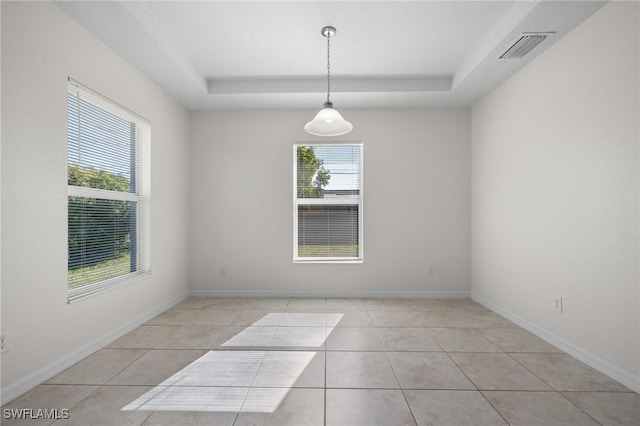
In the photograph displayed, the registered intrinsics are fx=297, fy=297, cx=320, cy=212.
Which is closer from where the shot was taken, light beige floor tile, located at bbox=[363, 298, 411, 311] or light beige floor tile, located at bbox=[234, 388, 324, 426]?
light beige floor tile, located at bbox=[234, 388, 324, 426]

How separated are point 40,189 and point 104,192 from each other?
25.3 inches

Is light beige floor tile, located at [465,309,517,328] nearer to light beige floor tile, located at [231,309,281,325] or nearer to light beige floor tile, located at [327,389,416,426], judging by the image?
light beige floor tile, located at [327,389,416,426]

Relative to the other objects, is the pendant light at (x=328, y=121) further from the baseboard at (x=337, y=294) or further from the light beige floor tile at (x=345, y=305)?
the baseboard at (x=337, y=294)

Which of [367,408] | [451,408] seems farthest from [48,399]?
[451,408]

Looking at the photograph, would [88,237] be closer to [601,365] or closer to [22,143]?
[22,143]

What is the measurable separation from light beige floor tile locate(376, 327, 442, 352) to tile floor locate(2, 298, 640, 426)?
0.05 ft

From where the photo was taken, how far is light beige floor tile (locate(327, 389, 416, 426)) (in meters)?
1.60

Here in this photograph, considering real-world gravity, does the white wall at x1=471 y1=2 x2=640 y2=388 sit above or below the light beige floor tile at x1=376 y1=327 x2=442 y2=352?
above

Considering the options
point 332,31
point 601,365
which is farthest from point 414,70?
point 601,365

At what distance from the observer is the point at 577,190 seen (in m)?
2.33

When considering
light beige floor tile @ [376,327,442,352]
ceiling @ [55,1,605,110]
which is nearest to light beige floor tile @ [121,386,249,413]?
light beige floor tile @ [376,327,442,352]

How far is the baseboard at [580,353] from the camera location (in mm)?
1928

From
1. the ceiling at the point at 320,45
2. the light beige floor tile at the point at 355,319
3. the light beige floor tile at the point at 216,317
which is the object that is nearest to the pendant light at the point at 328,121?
the ceiling at the point at 320,45

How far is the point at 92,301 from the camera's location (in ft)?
7.91
